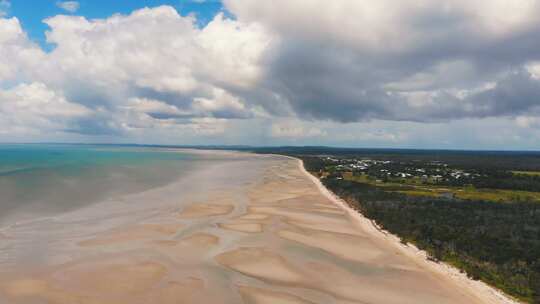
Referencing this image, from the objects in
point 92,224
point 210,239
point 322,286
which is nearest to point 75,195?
point 92,224

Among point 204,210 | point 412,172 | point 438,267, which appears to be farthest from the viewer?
point 412,172

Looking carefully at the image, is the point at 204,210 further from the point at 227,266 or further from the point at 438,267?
the point at 438,267

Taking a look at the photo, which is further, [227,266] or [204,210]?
[204,210]

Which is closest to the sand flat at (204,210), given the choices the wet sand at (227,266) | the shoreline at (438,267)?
the wet sand at (227,266)

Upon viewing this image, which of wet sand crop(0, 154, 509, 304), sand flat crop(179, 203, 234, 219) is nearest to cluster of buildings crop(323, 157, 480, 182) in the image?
sand flat crop(179, 203, 234, 219)

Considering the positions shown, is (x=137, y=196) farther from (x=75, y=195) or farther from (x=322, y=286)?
(x=322, y=286)

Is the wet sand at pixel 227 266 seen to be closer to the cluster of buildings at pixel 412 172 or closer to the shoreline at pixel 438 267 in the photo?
the shoreline at pixel 438 267

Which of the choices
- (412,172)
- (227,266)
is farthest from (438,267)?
(412,172)

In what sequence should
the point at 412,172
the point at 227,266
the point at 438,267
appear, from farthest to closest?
the point at 412,172, the point at 438,267, the point at 227,266
